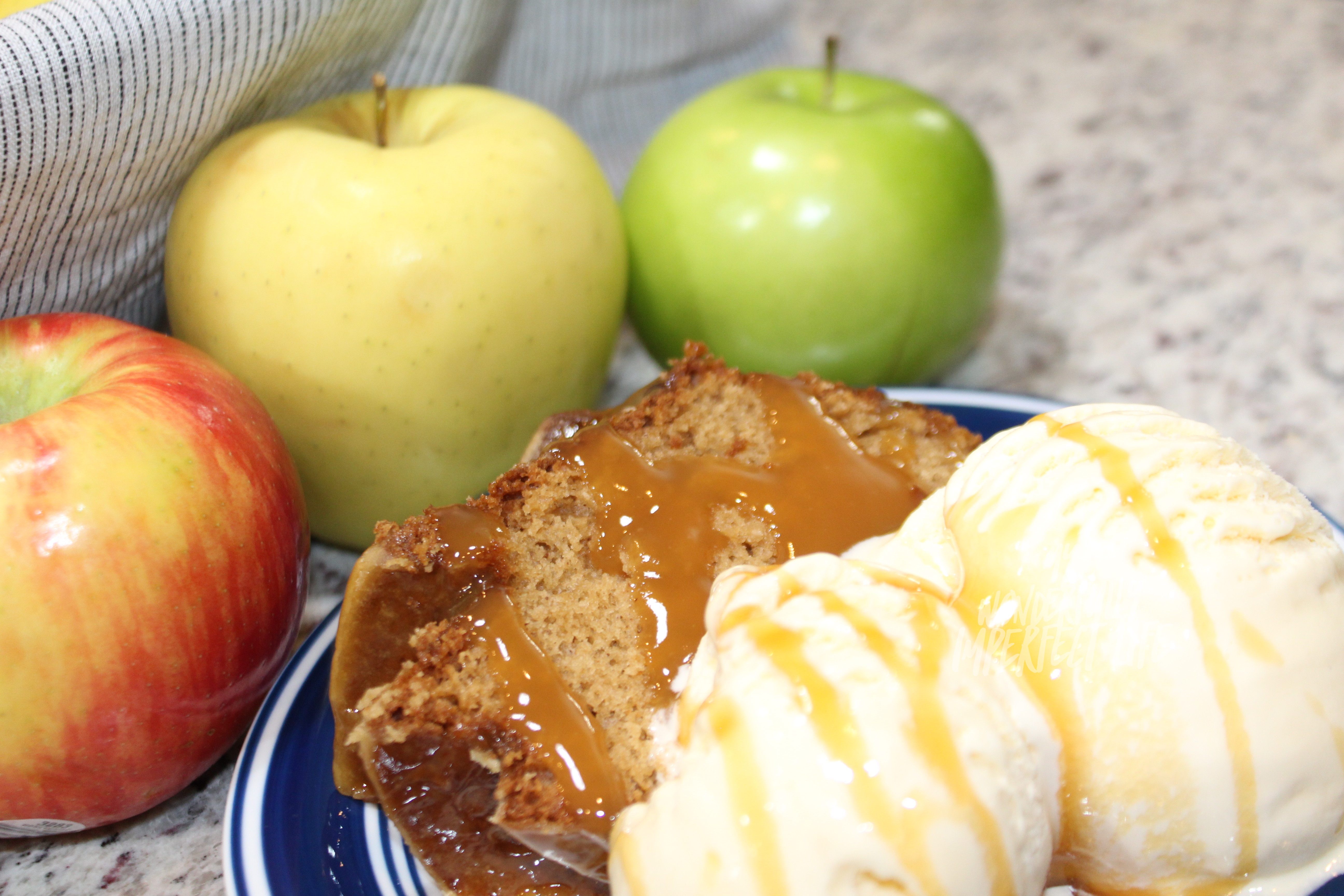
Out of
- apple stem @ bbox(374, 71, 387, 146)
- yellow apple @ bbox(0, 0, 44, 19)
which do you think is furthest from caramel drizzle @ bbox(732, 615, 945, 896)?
yellow apple @ bbox(0, 0, 44, 19)

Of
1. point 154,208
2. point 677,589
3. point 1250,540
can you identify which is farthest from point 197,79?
point 1250,540

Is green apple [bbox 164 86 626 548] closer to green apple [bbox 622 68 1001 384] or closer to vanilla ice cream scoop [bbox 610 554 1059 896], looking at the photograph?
green apple [bbox 622 68 1001 384]

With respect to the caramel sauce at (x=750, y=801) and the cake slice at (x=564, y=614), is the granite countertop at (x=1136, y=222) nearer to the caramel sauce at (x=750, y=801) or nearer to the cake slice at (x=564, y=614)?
the cake slice at (x=564, y=614)

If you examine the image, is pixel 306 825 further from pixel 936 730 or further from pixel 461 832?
pixel 936 730

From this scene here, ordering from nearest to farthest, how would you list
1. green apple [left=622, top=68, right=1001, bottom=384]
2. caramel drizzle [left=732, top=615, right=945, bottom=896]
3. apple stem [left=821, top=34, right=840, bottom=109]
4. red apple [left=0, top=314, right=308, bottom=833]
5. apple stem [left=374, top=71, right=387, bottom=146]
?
caramel drizzle [left=732, top=615, right=945, bottom=896] < red apple [left=0, top=314, right=308, bottom=833] < apple stem [left=374, top=71, right=387, bottom=146] < green apple [left=622, top=68, right=1001, bottom=384] < apple stem [left=821, top=34, right=840, bottom=109]

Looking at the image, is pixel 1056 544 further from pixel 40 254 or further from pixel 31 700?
pixel 40 254

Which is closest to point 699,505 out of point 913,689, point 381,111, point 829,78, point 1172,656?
point 913,689
